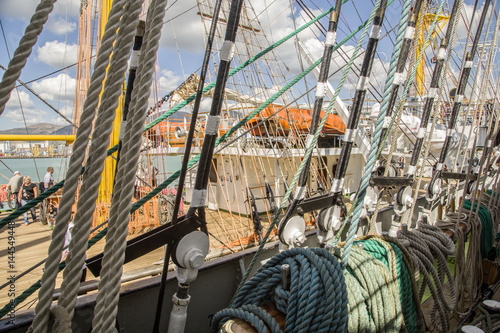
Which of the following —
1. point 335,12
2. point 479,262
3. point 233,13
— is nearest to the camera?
point 233,13

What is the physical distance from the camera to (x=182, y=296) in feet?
3.68

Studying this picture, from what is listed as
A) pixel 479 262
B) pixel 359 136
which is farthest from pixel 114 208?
pixel 359 136

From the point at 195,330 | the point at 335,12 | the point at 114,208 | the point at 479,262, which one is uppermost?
the point at 335,12

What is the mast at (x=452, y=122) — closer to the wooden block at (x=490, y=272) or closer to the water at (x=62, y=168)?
the wooden block at (x=490, y=272)

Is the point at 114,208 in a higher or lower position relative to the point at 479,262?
higher

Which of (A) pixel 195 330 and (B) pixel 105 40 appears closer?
(B) pixel 105 40

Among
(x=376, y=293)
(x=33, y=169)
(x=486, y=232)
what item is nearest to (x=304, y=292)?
(x=376, y=293)

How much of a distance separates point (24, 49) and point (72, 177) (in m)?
0.26

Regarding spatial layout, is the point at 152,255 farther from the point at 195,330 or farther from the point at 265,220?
the point at 195,330

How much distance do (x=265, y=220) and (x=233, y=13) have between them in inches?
268

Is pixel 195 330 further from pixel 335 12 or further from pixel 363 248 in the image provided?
pixel 335 12

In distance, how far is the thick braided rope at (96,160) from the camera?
0.65m

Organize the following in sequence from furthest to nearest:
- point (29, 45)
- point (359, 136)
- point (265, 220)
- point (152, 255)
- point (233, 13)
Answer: point (265, 220), point (359, 136), point (152, 255), point (233, 13), point (29, 45)

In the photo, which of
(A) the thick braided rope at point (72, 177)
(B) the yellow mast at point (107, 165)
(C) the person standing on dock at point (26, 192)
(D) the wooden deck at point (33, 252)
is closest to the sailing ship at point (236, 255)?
(A) the thick braided rope at point (72, 177)
